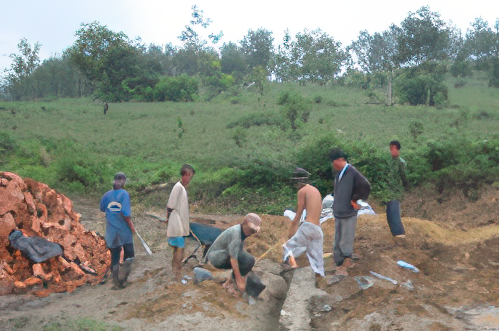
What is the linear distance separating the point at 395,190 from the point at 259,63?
4762 cm

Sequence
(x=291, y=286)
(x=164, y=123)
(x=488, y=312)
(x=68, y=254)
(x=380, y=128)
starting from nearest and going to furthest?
(x=488, y=312), (x=291, y=286), (x=68, y=254), (x=380, y=128), (x=164, y=123)

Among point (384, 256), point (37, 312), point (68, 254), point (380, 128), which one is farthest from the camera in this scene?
point (380, 128)

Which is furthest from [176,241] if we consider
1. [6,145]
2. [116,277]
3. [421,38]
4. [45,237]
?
[421,38]

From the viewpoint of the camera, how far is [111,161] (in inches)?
732

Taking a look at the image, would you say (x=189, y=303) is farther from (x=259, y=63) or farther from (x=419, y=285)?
(x=259, y=63)

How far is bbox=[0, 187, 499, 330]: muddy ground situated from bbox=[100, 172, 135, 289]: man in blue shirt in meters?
0.32

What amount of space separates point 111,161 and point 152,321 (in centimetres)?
1441

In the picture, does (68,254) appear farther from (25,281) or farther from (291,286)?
(291,286)

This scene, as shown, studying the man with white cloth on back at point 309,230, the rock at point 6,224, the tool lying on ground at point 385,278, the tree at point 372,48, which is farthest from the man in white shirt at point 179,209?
the tree at point 372,48

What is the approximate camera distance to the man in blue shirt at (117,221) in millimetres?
6277

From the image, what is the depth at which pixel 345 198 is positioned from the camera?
599 centimetres

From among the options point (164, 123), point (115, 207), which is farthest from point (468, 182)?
point (164, 123)

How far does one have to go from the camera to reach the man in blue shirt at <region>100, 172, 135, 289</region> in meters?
6.28

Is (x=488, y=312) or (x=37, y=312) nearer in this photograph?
(x=488, y=312)
